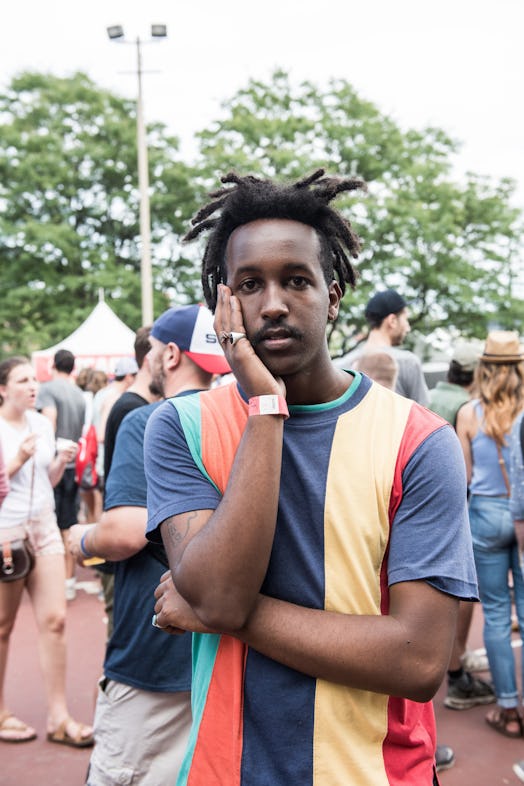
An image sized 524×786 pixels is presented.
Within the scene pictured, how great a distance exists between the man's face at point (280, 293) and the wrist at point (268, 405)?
113 millimetres

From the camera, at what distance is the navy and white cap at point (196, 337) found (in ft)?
9.27

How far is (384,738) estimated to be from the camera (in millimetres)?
1446

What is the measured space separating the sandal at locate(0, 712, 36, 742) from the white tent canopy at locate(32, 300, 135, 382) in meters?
10.4

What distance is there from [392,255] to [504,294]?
3733 millimetres

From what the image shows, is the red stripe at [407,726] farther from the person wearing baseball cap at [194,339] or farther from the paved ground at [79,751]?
the paved ground at [79,751]

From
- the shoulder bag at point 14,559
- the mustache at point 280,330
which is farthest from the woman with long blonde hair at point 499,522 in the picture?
the mustache at point 280,330

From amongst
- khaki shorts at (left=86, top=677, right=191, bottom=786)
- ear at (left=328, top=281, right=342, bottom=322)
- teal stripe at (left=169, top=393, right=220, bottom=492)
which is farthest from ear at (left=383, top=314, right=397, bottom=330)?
teal stripe at (left=169, top=393, right=220, bottom=492)

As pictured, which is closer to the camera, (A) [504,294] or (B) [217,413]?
(B) [217,413]

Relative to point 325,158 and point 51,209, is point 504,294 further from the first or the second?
point 51,209

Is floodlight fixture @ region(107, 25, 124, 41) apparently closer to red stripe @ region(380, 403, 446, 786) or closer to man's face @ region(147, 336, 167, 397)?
man's face @ region(147, 336, 167, 397)

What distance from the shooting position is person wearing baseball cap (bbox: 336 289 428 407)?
4.88m

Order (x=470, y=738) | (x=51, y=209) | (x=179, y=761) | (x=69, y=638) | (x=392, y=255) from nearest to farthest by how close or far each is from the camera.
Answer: (x=179, y=761) < (x=470, y=738) < (x=69, y=638) < (x=392, y=255) < (x=51, y=209)

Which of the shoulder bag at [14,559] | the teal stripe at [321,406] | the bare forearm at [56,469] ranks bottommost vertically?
the shoulder bag at [14,559]

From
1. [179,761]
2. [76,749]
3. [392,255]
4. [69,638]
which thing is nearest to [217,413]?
[179,761]
